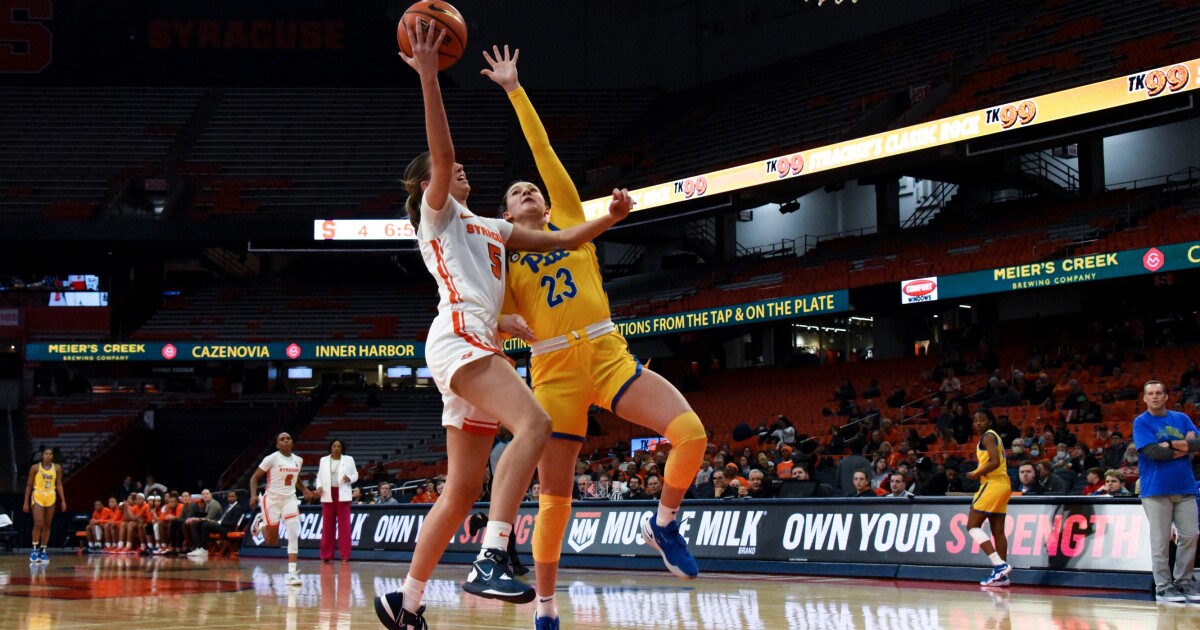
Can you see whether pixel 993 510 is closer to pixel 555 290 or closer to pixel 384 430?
pixel 555 290

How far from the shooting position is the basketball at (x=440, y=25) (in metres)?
4.95

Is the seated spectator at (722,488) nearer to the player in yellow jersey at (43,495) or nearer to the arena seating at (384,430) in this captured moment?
the player in yellow jersey at (43,495)

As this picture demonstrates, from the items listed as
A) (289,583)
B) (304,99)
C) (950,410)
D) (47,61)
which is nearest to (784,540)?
(289,583)

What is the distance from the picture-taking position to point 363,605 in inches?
344

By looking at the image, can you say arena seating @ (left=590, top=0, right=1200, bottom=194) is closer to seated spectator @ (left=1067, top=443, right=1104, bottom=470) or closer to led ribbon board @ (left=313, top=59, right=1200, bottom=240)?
led ribbon board @ (left=313, top=59, right=1200, bottom=240)

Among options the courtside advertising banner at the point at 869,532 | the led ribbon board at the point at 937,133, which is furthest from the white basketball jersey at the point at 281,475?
the led ribbon board at the point at 937,133

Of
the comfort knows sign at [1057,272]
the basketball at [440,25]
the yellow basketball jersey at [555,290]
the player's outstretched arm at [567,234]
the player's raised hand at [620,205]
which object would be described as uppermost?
the comfort knows sign at [1057,272]

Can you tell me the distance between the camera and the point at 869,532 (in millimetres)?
11992

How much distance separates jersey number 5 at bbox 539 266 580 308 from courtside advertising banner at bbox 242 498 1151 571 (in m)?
6.35

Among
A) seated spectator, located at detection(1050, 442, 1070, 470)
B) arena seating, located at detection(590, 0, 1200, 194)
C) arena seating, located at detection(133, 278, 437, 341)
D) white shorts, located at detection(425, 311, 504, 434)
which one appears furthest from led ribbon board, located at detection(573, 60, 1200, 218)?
white shorts, located at detection(425, 311, 504, 434)

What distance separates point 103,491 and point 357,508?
67.2ft

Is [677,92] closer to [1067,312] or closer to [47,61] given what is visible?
[1067,312]

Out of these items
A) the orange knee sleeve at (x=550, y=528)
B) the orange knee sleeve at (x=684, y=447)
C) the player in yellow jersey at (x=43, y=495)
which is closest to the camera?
the orange knee sleeve at (x=550, y=528)

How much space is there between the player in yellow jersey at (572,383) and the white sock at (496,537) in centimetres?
59
